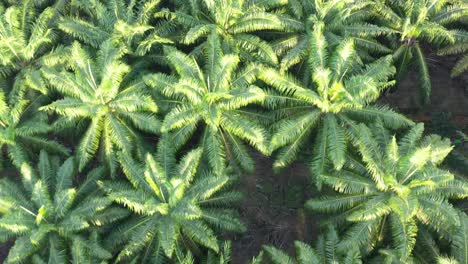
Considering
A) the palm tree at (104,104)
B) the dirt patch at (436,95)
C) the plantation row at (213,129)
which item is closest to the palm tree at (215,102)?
the plantation row at (213,129)

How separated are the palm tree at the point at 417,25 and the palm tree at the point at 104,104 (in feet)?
24.1

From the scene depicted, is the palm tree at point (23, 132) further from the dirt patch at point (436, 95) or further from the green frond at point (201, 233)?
the dirt patch at point (436, 95)

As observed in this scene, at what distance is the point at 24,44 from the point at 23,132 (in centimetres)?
287

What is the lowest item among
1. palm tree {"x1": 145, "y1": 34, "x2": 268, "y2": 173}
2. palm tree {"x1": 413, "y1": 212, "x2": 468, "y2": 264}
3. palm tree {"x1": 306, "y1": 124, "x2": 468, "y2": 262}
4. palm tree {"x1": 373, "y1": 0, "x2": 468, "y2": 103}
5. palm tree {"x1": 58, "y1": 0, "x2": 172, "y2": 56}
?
palm tree {"x1": 413, "y1": 212, "x2": 468, "y2": 264}

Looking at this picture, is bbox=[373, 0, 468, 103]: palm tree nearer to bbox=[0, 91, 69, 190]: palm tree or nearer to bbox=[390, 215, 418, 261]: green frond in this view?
bbox=[390, 215, 418, 261]: green frond

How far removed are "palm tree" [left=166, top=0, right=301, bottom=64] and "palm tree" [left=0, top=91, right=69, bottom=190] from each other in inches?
188

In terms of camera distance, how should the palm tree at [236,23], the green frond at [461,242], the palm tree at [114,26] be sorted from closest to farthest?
the green frond at [461,242] → the palm tree at [236,23] → the palm tree at [114,26]

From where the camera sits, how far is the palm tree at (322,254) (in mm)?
9320

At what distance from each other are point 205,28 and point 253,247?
250 inches

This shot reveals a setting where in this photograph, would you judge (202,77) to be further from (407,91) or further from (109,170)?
(407,91)

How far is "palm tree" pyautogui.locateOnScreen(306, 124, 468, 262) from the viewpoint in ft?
30.1

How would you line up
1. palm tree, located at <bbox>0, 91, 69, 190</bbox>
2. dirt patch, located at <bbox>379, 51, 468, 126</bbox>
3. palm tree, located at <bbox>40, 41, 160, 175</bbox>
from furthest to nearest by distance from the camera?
dirt patch, located at <bbox>379, 51, 468, 126</bbox>, palm tree, located at <bbox>0, 91, 69, 190</bbox>, palm tree, located at <bbox>40, 41, 160, 175</bbox>

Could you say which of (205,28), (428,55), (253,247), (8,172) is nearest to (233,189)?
(253,247)

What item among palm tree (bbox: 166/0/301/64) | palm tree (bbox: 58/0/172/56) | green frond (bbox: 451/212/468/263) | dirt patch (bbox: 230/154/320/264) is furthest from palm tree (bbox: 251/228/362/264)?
palm tree (bbox: 58/0/172/56)
